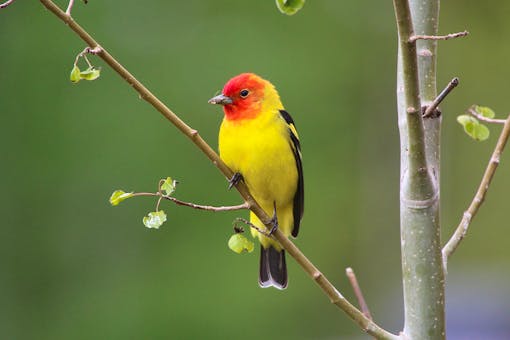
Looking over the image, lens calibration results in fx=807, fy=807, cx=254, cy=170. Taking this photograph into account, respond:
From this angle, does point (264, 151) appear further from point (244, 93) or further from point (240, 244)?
point (240, 244)

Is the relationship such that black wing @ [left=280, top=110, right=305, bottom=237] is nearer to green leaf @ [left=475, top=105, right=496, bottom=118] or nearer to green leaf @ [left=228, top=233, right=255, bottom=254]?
green leaf @ [left=475, top=105, right=496, bottom=118]

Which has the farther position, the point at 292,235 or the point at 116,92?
the point at 116,92

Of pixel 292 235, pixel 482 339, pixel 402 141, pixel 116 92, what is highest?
pixel 402 141

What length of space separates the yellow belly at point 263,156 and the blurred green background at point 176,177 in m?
8.02

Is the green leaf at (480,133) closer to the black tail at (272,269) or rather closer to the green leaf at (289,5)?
the green leaf at (289,5)

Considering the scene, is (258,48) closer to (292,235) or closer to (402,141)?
(292,235)

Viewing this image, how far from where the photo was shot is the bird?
395cm

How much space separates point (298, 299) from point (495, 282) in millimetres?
3561

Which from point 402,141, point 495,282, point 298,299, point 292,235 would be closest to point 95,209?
point 298,299

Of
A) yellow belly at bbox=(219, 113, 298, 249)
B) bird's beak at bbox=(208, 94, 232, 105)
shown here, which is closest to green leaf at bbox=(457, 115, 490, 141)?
yellow belly at bbox=(219, 113, 298, 249)

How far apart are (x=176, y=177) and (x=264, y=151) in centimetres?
1008

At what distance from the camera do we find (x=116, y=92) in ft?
46.4

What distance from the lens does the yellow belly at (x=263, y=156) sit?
3926 millimetres

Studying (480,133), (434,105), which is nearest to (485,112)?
(480,133)
